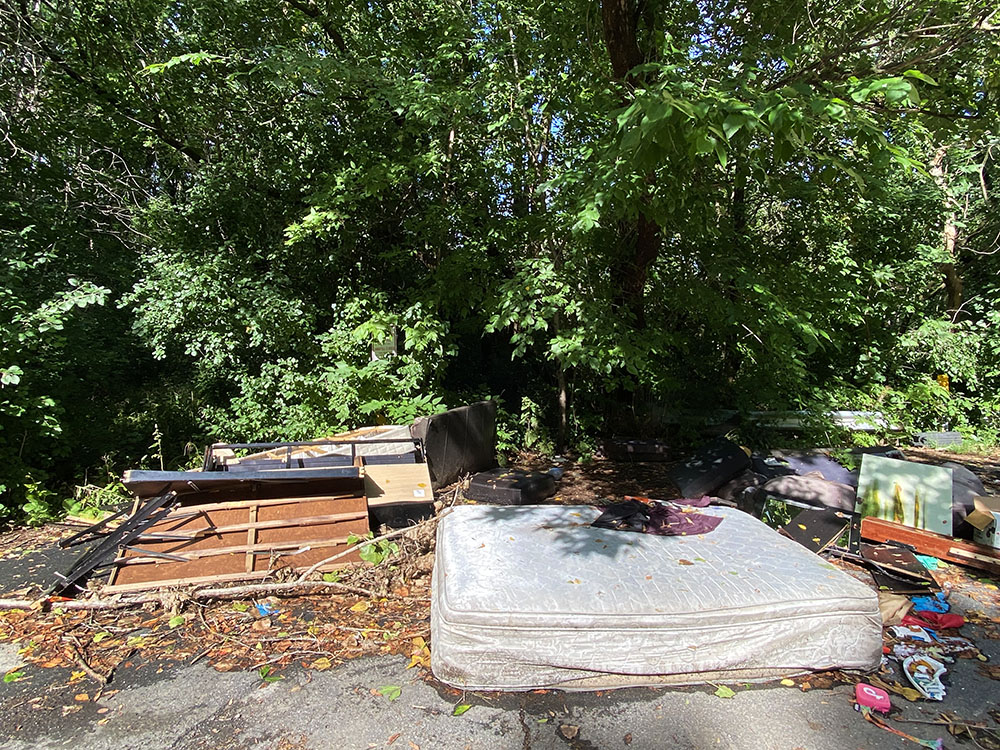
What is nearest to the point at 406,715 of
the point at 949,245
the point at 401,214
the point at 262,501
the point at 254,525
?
the point at 254,525

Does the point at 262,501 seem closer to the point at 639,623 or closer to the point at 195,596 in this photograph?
the point at 195,596

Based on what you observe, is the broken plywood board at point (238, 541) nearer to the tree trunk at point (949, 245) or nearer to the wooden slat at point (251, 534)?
the wooden slat at point (251, 534)

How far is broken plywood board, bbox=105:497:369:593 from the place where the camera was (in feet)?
12.8

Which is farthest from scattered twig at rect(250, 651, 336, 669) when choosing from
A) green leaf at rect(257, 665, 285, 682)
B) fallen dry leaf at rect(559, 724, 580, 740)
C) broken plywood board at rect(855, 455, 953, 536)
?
broken plywood board at rect(855, 455, 953, 536)

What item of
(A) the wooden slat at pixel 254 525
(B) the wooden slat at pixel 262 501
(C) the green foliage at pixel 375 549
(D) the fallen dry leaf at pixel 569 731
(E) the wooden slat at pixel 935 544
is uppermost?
(B) the wooden slat at pixel 262 501

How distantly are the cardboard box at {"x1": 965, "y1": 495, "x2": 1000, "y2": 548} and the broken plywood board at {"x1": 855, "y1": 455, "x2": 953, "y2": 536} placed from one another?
216mm

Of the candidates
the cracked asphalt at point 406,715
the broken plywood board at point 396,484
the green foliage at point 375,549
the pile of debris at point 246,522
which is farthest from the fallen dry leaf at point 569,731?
the broken plywood board at point 396,484

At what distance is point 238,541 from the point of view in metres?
4.19

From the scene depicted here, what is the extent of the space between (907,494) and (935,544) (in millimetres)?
440

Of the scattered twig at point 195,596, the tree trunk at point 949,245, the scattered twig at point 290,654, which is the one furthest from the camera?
the tree trunk at point 949,245

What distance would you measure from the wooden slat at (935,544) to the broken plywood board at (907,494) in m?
0.10

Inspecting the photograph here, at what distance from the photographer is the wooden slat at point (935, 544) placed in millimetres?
4285

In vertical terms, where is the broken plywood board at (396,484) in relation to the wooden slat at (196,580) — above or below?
above

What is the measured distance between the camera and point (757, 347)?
276 inches
